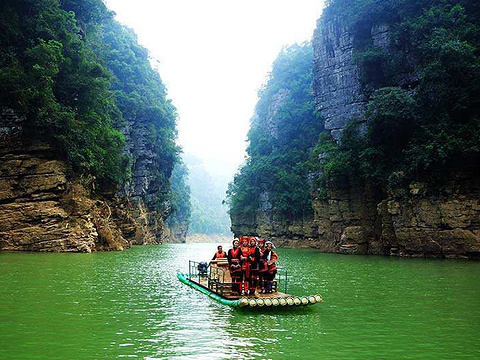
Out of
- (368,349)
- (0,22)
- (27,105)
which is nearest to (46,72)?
(27,105)

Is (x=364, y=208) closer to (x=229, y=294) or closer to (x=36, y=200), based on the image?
(x=36, y=200)

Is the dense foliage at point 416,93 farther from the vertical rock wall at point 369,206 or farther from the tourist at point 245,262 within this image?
the tourist at point 245,262

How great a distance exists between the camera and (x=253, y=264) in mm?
11445

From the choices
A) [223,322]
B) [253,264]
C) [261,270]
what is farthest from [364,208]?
[223,322]

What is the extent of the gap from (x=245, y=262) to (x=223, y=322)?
2.43 m

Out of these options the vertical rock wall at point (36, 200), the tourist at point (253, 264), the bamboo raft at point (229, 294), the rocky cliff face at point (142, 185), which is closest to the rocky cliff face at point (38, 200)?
the vertical rock wall at point (36, 200)

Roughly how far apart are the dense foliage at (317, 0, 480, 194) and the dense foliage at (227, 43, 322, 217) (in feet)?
45.9

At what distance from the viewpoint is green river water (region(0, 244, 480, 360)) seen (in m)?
6.89

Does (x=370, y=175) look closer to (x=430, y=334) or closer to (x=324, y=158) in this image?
(x=324, y=158)

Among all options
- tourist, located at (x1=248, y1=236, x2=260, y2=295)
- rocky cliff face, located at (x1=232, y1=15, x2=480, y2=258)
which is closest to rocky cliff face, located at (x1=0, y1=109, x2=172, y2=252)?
rocky cliff face, located at (x1=232, y1=15, x2=480, y2=258)

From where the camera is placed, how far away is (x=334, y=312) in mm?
10070

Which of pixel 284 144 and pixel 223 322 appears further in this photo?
pixel 284 144

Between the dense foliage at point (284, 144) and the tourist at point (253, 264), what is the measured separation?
116 ft

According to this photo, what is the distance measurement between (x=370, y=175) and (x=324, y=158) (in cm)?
740
